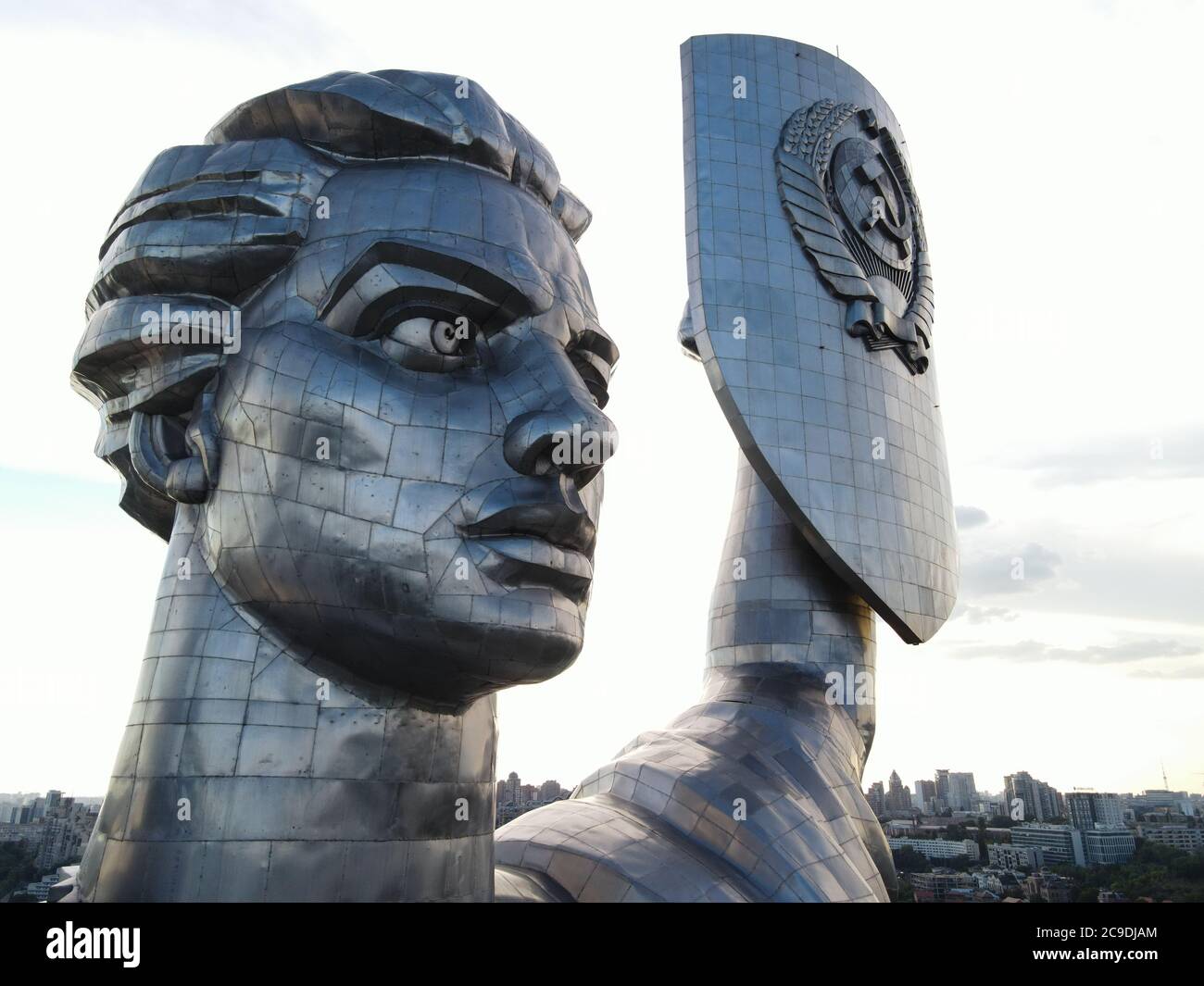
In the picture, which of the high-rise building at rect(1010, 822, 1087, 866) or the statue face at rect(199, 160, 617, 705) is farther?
the high-rise building at rect(1010, 822, 1087, 866)

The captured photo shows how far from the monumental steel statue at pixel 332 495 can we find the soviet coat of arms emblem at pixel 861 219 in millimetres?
6756

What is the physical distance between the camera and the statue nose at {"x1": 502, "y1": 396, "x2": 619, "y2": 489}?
4.60 metres

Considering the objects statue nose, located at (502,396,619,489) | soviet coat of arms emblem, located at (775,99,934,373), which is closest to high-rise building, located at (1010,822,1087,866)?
soviet coat of arms emblem, located at (775,99,934,373)

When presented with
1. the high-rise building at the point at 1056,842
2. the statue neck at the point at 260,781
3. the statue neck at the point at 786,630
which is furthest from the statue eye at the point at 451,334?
the high-rise building at the point at 1056,842

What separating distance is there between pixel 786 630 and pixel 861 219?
5660mm

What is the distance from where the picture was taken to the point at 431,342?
4770 mm

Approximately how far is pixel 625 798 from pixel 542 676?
3681 millimetres

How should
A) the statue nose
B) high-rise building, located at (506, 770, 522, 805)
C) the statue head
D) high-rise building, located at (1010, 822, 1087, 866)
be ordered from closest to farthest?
1. the statue head
2. the statue nose
3. high-rise building, located at (506, 770, 522, 805)
4. high-rise building, located at (1010, 822, 1087, 866)

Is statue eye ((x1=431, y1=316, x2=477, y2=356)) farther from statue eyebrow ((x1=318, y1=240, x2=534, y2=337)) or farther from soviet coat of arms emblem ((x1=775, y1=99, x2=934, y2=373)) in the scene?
soviet coat of arms emblem ((x1=775, y1=99, x2=934, y2=373))

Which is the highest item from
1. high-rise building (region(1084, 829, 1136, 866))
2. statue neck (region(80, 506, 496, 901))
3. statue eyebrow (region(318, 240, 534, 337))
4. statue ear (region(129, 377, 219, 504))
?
statue eyebrow (region(318, 240, 534, 337))

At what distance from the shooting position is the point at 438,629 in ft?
14.5

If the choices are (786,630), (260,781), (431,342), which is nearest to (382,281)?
(431,342)

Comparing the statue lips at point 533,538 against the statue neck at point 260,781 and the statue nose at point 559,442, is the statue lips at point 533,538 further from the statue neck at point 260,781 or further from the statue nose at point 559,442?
the statue neck at point 260,781

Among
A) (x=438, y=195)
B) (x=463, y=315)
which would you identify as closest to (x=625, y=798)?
(x=463, y=315)
